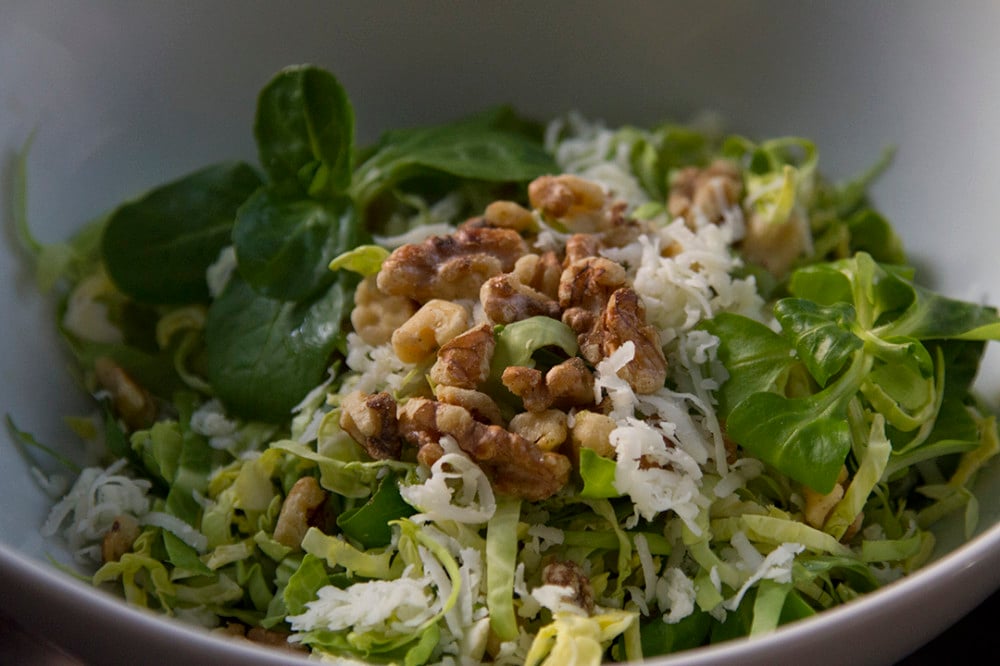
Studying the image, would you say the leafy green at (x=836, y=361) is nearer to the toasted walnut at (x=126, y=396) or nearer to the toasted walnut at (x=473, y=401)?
the toasted walnut at (x=473, y=401)

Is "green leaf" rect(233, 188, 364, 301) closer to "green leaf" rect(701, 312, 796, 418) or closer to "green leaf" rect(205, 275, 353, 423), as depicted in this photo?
"green leaf" rect(205, 275, 353, 423)

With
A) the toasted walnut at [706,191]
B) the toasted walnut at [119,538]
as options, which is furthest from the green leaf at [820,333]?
the toasted walnut at [119,538]

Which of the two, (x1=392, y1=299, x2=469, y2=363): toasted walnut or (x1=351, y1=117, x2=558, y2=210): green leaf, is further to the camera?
(x1=351, y1=117, x2=558, y2=210): green leaf

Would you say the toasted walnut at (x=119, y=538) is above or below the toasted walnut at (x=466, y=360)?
below

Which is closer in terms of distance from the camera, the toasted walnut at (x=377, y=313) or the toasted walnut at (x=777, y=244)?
the toasted walnut at (x=377, y=313)

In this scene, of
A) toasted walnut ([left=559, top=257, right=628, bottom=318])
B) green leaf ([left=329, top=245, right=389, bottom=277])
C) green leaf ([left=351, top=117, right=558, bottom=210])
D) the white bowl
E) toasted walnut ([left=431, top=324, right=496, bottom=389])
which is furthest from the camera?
green leaf ([left=351, top=117, right=558, bottom=210])

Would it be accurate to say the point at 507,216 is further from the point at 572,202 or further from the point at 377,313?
the point at 377,313

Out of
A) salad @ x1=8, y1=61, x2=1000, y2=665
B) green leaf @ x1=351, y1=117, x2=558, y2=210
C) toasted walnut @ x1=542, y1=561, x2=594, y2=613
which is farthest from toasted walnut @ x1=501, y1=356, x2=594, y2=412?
green leaf @ x1=351, y1=117, x2=558, y2=210
